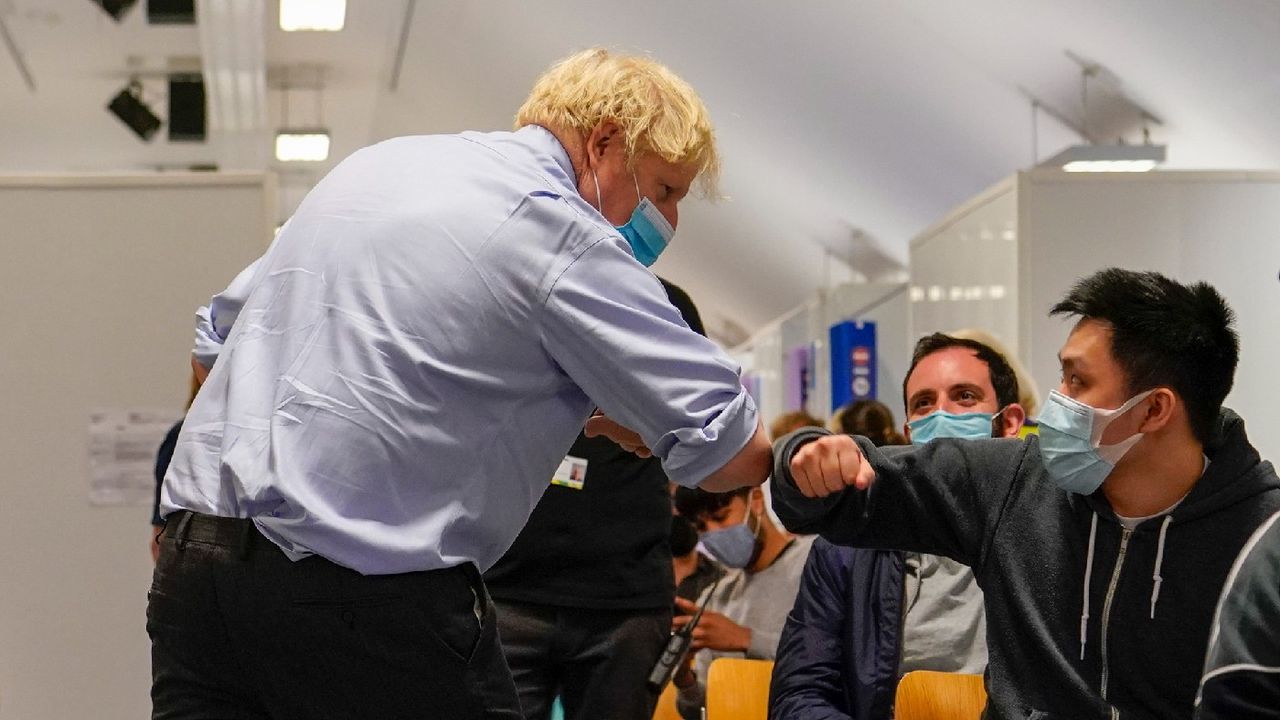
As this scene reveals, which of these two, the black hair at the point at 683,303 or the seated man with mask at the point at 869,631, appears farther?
the black hair at the point at 683,303

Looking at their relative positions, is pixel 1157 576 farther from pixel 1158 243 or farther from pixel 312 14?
pixel 312 14

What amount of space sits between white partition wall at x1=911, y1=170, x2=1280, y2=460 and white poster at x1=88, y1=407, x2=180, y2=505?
2.87 meters

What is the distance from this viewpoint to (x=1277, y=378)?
5.15m

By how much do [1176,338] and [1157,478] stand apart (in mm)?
214

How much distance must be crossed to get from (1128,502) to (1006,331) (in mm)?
3107

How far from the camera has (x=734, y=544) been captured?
429 cm

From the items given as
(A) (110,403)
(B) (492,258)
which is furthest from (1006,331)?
(B) (492,258)

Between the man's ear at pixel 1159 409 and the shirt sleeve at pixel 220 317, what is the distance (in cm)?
132

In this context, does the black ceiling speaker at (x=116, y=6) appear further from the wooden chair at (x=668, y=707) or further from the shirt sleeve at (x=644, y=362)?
the shirt sleeve at (x=644, y=362)

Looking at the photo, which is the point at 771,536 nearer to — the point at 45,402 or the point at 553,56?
the point at 45,402

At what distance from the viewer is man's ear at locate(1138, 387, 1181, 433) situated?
228 cm

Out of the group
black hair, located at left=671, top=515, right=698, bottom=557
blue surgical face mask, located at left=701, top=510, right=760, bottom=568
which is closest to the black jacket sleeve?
blue surgical face mask, located at left=701, top=510, right=760, bottom=568

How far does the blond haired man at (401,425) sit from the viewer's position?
5.43ft

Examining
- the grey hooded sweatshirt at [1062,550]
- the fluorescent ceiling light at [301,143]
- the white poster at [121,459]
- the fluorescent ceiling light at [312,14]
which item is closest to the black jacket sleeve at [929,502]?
the grey hooded sweatshirt at [1062,550]
